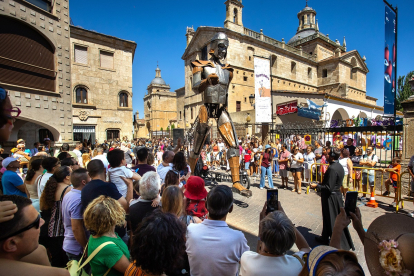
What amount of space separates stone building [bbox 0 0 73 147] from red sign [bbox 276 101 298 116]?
47.8ft

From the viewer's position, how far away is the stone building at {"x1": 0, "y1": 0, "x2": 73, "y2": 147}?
27.3 ft

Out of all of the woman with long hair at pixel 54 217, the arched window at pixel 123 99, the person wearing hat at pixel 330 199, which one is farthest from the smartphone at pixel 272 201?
the arched window at pixel 123 99

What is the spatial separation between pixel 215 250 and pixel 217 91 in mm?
4565

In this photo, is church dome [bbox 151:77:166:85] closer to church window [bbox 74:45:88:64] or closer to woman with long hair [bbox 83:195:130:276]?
church window [bbox 74:45:88:64]

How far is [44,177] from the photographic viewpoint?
10.7 feet

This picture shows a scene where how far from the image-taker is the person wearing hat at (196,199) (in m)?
2.80

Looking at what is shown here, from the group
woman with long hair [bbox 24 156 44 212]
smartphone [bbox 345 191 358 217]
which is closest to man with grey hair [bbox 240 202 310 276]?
smartphone [bbox 345 191 358 217]

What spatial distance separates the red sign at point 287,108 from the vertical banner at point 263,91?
2900mm

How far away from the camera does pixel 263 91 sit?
14344mm

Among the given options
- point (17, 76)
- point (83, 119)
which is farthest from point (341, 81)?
point (17, 76)

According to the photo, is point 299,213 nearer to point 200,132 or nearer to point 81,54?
point 200,132

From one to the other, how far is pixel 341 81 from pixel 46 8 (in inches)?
1628

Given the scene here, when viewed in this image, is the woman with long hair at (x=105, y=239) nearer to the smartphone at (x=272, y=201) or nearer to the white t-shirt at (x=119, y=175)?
the smartphone at (x=272, y=201)

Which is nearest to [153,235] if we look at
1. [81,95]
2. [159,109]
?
[81,95]
